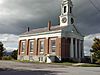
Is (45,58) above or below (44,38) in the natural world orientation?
below

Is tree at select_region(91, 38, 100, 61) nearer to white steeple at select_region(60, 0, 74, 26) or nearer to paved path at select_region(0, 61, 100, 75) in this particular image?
white steeple at select_region(60, 0, 74, 26)

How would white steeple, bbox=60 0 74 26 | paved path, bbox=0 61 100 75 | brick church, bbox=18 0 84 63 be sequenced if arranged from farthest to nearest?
white steeple, bbox=60 0 74 26 → brick church, bbox=18 0 84 63 → paved path, bbox=0 61 100 75

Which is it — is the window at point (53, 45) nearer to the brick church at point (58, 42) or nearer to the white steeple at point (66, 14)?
the brick church at point (58, 42)

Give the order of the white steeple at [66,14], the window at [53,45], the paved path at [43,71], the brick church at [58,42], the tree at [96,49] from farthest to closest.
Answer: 1. the white steeple at [66,14]
2. the window at [53,45]
3. the brick church at [58,42]
4. the tree at [96,49]
5. the paved path at [43,71]

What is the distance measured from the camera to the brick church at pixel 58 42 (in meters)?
60.4

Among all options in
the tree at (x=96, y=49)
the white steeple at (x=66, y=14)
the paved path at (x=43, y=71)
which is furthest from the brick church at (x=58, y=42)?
the paved path at (x=43, y=71)

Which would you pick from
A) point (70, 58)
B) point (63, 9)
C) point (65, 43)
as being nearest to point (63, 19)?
point (63, 9)

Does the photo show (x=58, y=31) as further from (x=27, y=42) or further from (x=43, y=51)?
(x=27, y=42)

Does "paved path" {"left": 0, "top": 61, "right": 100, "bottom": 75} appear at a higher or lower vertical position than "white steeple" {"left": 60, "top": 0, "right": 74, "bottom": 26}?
lower

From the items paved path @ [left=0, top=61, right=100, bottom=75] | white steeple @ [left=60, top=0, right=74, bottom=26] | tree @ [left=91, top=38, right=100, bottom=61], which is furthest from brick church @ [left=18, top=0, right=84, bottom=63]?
paved path @ [left=0, top=61, right=100, bottom=75]

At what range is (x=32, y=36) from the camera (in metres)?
69.2

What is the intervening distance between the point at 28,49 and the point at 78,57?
15.4 m

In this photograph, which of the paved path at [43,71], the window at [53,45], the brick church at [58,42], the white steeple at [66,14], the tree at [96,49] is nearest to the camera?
the paved path at [43,71]

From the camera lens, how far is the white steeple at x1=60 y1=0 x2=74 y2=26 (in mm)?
63938
